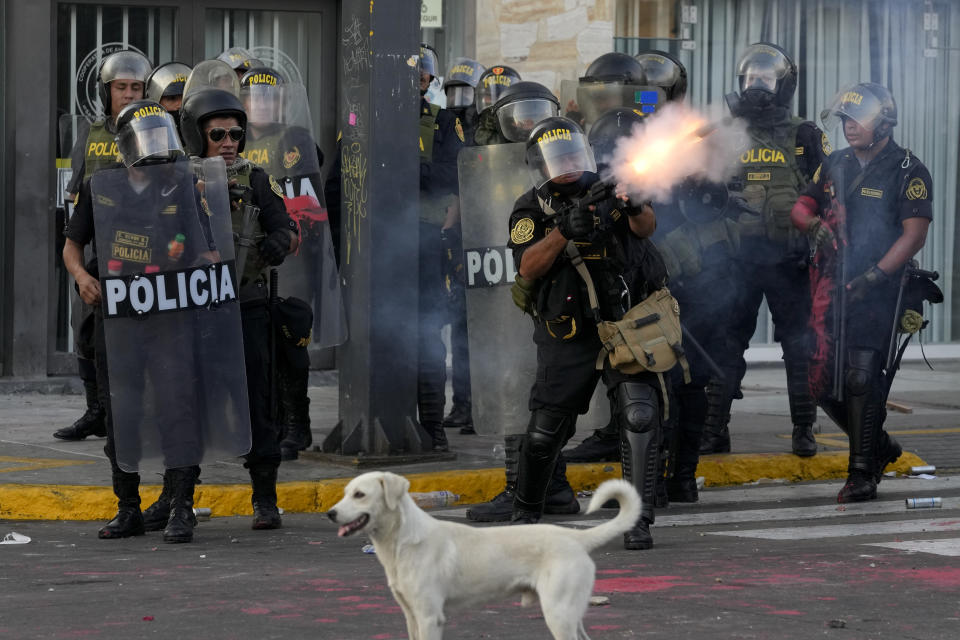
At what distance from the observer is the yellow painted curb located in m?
7.70

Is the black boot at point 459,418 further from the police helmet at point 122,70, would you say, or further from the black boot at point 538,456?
the black boot at point 538,456

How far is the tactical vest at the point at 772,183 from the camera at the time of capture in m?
8.95

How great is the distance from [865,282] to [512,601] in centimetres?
318

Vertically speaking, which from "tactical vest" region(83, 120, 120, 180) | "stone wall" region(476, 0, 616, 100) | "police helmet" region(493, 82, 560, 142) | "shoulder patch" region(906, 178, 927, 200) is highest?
"stone wall" region(476, 0, 616, 100)

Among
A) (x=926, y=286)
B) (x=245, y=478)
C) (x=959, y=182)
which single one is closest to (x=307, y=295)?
(x=245, y=478)

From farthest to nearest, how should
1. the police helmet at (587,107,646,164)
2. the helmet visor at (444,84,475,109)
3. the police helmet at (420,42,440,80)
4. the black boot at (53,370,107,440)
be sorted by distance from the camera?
the helmet visor at (444,84,475,109) < the police helmet at (420,42,440,80) < the black boot at (53,370,107,440) < the police helmet at (587,107,646,164)

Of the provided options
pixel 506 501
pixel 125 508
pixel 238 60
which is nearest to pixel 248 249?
pixel 125 508

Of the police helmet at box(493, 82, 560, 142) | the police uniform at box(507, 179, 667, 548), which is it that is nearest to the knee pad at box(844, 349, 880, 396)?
the police uniform at box(507, 179, 667, 548)

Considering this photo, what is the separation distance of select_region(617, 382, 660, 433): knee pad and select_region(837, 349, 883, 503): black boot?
1.71 m

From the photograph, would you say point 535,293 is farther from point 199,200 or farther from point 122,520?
point 122,520

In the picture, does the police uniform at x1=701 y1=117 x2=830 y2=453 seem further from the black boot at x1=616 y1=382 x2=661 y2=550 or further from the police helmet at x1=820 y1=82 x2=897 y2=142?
the black boot at x1=616 y1=382 x2=661 y2=550

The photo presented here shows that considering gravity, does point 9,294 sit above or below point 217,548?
above

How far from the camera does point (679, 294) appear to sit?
8359mm

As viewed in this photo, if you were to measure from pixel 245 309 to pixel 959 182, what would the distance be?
33.3ft
